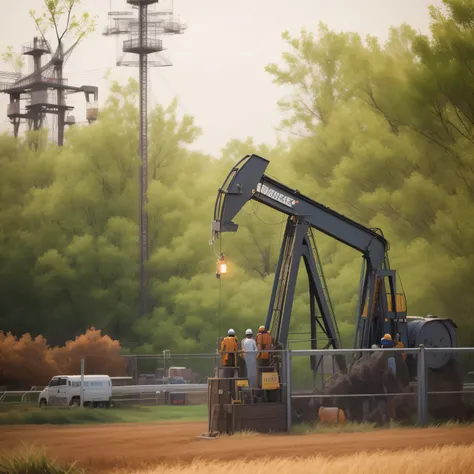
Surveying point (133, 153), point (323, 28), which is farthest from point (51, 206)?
point (323, 28)

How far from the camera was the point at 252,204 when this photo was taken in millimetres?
49656

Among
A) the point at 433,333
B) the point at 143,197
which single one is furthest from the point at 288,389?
the point at 143,197

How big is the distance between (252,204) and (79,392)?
15842 millimetres

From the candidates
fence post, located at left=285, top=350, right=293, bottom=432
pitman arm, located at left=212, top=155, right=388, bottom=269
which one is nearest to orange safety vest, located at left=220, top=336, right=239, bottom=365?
fence post, located at left=285, top=350, right=293, bottom=432

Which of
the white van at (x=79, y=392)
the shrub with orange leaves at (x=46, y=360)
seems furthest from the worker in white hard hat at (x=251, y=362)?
the shrub with orange leaves at (x=46, y=360)

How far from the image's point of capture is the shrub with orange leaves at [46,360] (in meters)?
44.2

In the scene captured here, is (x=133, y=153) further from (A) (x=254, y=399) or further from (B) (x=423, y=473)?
(B) (x=423, y=473)

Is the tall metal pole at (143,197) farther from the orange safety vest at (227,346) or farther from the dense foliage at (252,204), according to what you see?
the orange safety vest at (227,346)

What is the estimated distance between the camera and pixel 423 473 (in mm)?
15977

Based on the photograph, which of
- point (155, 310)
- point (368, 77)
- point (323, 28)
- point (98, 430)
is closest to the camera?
point (98, 430)

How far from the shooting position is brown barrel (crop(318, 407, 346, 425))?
2412 cm

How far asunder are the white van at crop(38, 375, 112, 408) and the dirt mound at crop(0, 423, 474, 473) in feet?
34.4

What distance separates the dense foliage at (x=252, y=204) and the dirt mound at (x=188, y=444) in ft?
55.7

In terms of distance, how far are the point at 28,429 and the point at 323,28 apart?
88.2 feet
